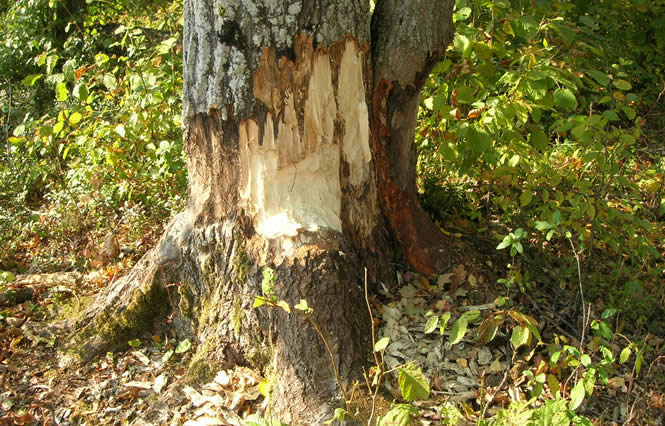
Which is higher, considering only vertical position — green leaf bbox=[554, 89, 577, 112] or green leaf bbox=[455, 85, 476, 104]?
green leaf bbox=[455, 85, 476, 104]

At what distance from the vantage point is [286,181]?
260 centimetres

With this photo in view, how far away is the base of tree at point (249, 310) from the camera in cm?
249

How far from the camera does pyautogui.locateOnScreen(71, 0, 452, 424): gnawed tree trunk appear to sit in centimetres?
242

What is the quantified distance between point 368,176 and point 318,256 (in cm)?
56

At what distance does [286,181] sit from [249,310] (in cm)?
67

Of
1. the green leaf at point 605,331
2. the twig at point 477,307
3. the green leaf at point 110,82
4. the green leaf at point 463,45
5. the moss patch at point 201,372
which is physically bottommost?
the moss patch at point 201,372

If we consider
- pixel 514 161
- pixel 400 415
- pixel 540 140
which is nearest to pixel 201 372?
pixel 400 415

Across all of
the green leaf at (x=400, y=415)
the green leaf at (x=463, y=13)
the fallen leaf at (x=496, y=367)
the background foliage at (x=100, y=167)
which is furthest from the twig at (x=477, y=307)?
→ the background foliage at (x=100, y=167)

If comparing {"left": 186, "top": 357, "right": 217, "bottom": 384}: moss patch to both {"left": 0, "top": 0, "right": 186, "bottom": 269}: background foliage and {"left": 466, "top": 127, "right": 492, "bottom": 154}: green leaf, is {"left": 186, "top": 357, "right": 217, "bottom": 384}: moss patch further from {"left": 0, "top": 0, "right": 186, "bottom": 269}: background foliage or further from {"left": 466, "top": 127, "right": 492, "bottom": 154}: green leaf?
{"left": 466, "top": 127, "right": 492, "bottom": 154}: green leaf

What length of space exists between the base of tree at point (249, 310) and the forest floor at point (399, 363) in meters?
0.11

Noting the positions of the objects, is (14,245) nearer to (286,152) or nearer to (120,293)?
(120,293)

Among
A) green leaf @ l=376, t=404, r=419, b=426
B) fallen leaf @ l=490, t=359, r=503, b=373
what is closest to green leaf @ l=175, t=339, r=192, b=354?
green leaf @ l=376, t=404, r=419, b=426

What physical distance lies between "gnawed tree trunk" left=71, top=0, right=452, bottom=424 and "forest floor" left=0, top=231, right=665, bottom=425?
15 cm

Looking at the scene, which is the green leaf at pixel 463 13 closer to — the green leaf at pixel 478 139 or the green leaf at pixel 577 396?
the green leaf at pixel 478 139
